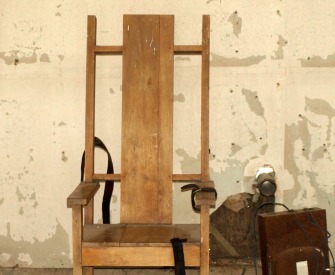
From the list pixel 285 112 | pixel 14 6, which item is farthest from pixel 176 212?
pixel 14 6

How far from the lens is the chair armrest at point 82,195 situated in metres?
1.85

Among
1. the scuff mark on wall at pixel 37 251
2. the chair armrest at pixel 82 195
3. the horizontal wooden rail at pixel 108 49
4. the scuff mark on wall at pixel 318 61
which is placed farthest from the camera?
the scuff mark on wall at pixel 37 251

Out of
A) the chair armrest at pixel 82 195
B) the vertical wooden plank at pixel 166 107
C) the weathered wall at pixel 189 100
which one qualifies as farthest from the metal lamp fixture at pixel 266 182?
the chair armrest at pixel 82 195

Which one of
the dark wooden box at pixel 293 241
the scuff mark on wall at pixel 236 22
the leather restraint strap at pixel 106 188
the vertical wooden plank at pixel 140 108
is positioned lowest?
the dark wooden box at pixel 293 241

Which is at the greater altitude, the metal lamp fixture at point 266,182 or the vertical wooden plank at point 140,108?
the vertical wooden plank at point 140,108

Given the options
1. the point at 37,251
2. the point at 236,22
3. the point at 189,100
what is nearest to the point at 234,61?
the point at 236,22

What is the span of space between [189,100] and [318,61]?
656 mm

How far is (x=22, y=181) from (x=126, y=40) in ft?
2.91

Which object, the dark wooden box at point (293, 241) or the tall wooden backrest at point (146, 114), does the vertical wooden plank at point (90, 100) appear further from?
the dark wooden box at point (293, 241)

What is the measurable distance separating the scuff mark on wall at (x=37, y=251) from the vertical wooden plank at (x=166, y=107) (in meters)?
0.62

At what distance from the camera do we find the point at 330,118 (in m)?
2.38

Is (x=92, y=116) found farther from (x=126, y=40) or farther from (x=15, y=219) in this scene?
(x=15, y=219)

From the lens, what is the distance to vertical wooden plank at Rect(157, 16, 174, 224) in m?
2.21

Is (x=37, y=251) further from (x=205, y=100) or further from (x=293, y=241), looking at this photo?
(x=293, y=241)
